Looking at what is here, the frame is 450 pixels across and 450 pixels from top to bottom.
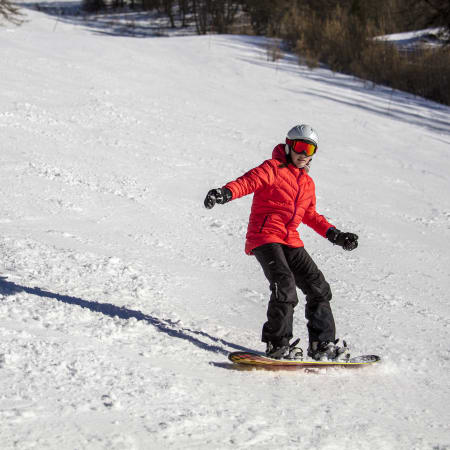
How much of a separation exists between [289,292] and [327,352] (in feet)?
1.58

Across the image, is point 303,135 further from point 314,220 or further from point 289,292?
point 289,292

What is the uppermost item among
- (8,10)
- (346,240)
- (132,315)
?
(8,10)

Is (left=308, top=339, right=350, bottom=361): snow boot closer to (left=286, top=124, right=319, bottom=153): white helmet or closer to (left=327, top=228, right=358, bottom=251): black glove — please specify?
(left=327, top=228, right=358, bottom=251): black glove

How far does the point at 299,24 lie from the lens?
17.8 metres

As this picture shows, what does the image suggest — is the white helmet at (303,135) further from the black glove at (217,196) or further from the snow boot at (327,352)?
the snow boot at (327,352)

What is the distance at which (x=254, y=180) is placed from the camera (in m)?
3.62

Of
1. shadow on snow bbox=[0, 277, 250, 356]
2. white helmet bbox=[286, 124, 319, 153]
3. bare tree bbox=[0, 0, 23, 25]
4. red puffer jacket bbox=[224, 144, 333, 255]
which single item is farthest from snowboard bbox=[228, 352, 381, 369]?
bare tree bbox=[0, 0, 23, 25]

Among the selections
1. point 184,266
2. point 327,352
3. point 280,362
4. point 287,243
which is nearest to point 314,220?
point 287,243

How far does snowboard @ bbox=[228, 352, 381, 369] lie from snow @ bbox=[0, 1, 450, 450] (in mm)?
50

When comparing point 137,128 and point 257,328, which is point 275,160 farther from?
point 137,128

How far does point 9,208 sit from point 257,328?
265cm

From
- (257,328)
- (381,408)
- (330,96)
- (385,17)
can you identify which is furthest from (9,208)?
(385,17)

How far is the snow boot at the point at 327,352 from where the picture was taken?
3729mm

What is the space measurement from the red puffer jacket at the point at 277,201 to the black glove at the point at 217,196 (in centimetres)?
22
